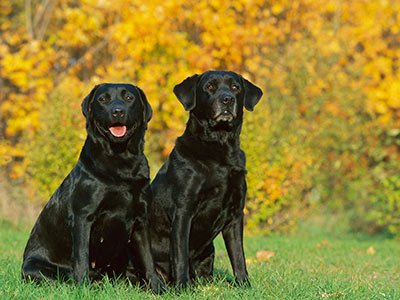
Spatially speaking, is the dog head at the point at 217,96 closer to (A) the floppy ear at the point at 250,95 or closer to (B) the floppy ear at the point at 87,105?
(A) the floppy ear at the point at 250,95

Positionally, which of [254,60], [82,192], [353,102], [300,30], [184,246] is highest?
[300,30]

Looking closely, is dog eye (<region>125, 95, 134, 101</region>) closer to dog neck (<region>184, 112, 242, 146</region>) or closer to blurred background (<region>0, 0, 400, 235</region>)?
dog neck (<region>184, 112, 242, 146</region>)

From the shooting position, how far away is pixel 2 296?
3398 mm

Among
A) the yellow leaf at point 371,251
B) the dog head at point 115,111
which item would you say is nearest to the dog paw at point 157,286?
the dog head at point 115,111

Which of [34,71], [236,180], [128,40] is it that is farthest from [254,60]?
[236,180]

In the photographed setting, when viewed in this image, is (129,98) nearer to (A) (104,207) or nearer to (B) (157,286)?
(A) (104,207)

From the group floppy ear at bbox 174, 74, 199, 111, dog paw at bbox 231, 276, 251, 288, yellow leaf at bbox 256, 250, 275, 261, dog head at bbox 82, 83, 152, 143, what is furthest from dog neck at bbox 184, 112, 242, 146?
yellow leaf at bbox 256, 250, 275, 261

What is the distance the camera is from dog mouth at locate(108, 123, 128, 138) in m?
3.99

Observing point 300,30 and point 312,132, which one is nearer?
point 312,132

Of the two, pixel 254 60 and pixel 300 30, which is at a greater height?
pixel 300 30

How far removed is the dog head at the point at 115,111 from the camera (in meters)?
3.97

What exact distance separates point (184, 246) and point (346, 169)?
26.4 ft

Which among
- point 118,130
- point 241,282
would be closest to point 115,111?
point 118,130

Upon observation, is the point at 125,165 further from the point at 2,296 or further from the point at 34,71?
the point at 34,71
